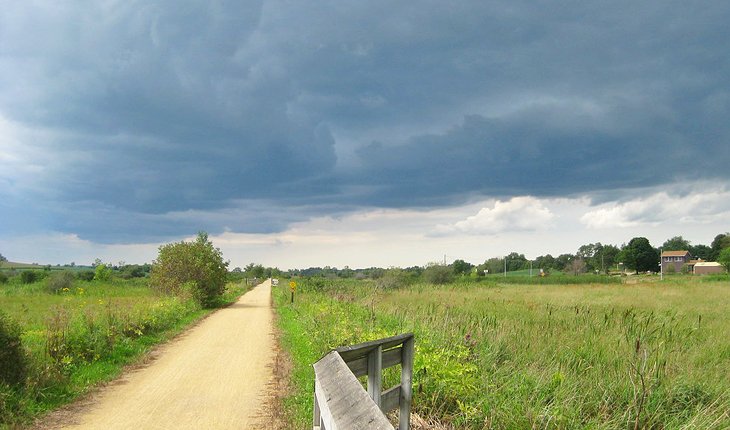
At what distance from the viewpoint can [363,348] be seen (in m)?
3.58

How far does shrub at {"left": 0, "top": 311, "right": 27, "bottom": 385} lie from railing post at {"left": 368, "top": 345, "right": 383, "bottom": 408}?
6.97 m

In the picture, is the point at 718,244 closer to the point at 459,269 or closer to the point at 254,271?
the point at 459,269

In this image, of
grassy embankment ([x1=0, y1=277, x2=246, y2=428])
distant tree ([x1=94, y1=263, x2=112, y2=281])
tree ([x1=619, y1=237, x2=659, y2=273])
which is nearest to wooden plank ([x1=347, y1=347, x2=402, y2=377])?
grassy embankment ([x1=0, y1=277, x2=246, y2=428])

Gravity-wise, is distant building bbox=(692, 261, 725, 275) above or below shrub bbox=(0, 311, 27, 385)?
above

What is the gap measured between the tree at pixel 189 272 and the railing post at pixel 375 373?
89.9 ft

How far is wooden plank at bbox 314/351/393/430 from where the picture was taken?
1807 millimetres

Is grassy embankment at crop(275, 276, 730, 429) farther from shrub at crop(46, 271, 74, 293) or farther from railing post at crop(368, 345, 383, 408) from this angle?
shrub at crop(46, 271, 74, 293)

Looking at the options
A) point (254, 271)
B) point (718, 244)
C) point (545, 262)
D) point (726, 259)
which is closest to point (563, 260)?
point (545, 262)

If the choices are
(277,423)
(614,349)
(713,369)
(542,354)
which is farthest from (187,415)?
(713,369)

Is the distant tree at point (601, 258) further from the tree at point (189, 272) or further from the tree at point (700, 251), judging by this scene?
the tree at point (189, 272)

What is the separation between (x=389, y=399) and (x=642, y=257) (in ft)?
416

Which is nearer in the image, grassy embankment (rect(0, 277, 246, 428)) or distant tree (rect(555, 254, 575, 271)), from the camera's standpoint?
grassy embankment (rect(0, 277, 246, 428))

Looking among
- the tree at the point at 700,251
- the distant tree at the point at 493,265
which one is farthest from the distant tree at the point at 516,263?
the tree at the point at 700,251

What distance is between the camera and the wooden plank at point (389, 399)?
4.23 metres
